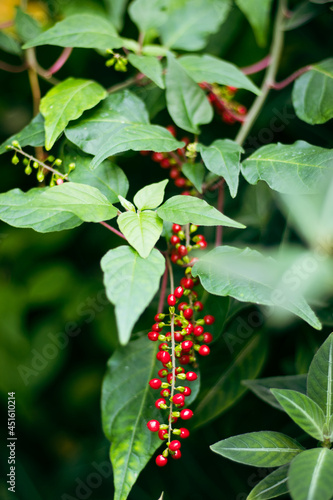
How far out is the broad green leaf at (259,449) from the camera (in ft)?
1.79

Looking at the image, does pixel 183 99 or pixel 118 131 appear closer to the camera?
pixel 118 131

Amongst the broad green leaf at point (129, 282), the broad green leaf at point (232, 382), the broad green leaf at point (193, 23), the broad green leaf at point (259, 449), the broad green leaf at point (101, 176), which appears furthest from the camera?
the broad green leaf at point (193, 23)

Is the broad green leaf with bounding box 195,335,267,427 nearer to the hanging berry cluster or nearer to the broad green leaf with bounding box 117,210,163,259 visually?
the hanging berry cluster

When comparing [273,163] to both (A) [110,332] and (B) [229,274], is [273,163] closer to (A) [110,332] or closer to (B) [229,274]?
(B) [229,274]

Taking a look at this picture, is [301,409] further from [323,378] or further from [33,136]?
[33,136]

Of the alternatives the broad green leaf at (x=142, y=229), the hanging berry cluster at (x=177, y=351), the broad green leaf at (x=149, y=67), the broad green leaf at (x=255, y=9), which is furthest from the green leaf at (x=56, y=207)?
the broad green leaf at (x=255, y=9)

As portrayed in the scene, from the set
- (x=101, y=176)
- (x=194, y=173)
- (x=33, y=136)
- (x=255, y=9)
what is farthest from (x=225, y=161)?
(x=255, y=9)

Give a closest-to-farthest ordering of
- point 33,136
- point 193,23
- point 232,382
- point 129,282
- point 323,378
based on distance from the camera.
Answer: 1. point 129,282
2. point 323,378
3. point 33,136
4. point 232,382
5. point 193,23

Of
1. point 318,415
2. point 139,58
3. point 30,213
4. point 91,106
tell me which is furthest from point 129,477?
point 139,58

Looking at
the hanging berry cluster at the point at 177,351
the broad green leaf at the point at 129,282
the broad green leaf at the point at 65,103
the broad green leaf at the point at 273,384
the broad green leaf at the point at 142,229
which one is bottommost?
the broad green leaf at the point at 273,384

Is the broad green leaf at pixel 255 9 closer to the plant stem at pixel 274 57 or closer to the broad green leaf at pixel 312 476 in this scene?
the plant stem at pixel 274 57

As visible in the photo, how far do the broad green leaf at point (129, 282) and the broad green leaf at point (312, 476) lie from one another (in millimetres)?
246

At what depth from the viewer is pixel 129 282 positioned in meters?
0.47

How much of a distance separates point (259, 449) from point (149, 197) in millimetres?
366
